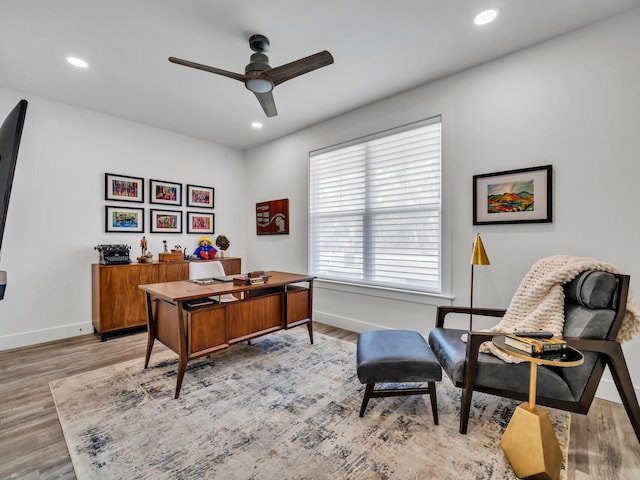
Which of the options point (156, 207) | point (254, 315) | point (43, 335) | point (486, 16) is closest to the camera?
point (486, 16)

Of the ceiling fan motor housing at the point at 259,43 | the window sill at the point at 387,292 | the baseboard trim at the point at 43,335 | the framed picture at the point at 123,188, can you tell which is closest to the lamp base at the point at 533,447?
the window sill at the point at 387,292

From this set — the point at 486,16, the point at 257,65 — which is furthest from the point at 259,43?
the point at 486,16

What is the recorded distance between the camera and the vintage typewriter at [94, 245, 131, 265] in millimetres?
3438

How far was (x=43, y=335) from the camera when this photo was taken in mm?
3289

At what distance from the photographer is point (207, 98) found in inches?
130

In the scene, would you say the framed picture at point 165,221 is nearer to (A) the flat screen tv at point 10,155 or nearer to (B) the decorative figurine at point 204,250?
(B) the decorative figurine at point 204,250

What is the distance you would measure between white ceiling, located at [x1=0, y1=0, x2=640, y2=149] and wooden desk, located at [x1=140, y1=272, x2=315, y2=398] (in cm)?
202

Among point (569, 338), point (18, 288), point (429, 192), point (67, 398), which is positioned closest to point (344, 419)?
point (569, 338)

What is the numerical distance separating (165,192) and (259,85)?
273cm

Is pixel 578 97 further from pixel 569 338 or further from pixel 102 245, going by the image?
pixel 102 245

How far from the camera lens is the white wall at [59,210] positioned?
10.3 ft

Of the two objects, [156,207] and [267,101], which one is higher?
[267,101]

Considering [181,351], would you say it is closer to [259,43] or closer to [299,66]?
[299,66]

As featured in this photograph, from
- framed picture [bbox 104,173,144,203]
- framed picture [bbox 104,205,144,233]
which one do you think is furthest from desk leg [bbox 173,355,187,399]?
framed picture [bbox 104,173,144,203]
